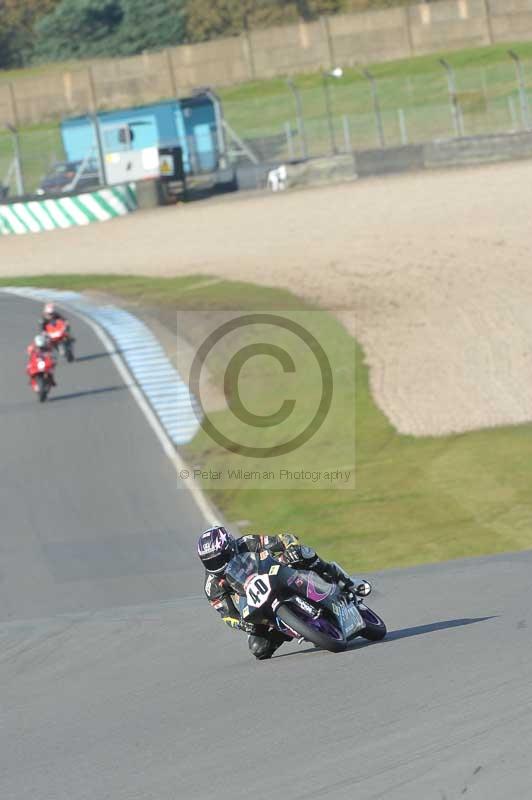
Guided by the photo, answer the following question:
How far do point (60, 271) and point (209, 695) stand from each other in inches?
1248

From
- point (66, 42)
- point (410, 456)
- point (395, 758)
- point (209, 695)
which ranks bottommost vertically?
point (410, 456)

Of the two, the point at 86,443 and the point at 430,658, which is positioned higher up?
the point at 430,658

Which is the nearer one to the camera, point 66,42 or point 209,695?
point 209,695

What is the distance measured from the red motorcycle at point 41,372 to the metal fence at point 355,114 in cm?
2468

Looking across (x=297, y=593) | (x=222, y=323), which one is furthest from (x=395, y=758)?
(x=222, y=323)

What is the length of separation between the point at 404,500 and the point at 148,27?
72.6 metres

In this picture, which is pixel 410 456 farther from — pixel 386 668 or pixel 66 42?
pixel 66 42

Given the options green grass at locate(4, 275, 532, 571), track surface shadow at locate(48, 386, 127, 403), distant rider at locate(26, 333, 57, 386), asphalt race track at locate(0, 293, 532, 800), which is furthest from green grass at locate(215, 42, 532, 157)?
asphalt race track at locate(0, 293, 532, 800)

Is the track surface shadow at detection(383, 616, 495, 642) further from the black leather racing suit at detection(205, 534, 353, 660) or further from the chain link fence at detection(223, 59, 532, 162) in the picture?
the chain link fence at detection(223, 59, 532, 162)

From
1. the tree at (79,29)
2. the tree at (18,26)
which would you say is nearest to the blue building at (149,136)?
the tree at (79,29)

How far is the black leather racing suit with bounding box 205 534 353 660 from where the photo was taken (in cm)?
860

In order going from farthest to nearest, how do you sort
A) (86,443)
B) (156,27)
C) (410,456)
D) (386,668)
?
(156,27), (86,443), (410,456), (386,668)

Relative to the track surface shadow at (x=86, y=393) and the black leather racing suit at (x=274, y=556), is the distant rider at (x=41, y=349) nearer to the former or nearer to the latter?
the track surface shadow at (x=86, y=393)

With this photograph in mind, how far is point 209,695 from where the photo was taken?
327 inches
